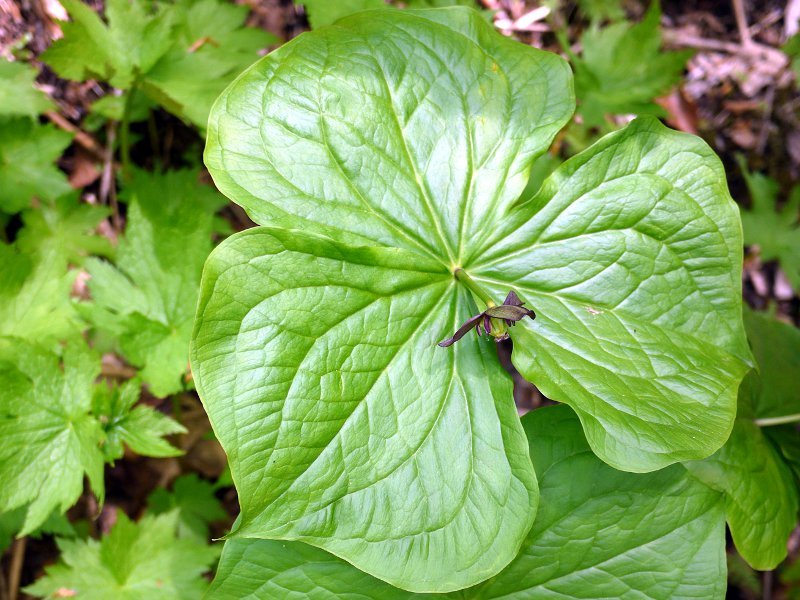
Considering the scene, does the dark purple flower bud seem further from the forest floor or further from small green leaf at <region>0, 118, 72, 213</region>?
small green leaf at <region>0, 118, 72, 213</region>

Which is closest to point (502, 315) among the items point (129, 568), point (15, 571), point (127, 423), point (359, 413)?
point (359, 413)

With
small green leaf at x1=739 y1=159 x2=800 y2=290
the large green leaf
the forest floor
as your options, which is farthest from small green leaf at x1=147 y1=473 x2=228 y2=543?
small green leaf at x1=739 y1=159 x2=800 y2=290

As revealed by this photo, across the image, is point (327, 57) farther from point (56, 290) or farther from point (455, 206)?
point (56, 290)

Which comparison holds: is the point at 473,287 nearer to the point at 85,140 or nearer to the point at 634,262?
the point at 634,262

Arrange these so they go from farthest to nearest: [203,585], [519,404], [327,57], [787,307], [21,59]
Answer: [787,307] → [519,404] → [21,59] → [203,585] → [327,57]

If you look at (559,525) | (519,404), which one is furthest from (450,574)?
(519,404)

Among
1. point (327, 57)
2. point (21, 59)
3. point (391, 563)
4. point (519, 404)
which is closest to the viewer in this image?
point (391, 563)
